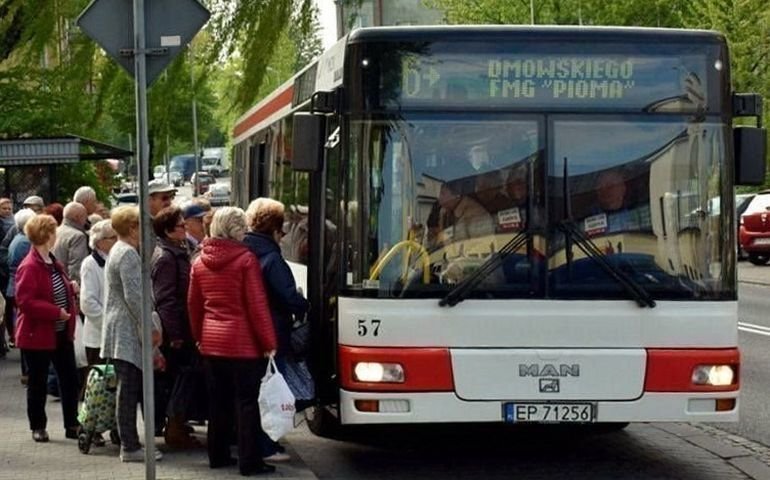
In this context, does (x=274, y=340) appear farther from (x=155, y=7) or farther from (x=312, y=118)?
(x=155, y=7)

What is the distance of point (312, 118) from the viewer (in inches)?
377

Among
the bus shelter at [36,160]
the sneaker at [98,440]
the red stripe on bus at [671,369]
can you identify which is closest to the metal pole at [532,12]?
the bus shelter at [36,160]

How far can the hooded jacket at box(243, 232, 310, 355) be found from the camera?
31.8ft

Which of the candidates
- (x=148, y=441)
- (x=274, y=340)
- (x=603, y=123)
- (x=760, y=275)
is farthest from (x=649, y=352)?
(x=760, y=275)

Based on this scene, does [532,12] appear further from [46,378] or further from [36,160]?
[46,378]

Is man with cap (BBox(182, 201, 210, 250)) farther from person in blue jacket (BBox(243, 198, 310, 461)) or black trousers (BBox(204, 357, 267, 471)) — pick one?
black trousers (BBox(204, 357, 267, 471))

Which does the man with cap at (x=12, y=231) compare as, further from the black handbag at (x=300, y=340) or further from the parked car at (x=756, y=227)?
the parked car at (x=756, y=227)

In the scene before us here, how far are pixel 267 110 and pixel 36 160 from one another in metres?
4.43

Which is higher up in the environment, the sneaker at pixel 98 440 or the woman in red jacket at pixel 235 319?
the woman in red jacket at pixel 235 319

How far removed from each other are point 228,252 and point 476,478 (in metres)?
2.15

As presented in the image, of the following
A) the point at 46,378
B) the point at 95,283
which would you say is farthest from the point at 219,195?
the point at 95,283

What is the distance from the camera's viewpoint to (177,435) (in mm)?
10711

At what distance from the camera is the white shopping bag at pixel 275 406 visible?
9.46m

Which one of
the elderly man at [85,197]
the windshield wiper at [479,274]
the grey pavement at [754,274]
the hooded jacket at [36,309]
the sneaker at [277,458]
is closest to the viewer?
the windshield wiper at [479,274]
